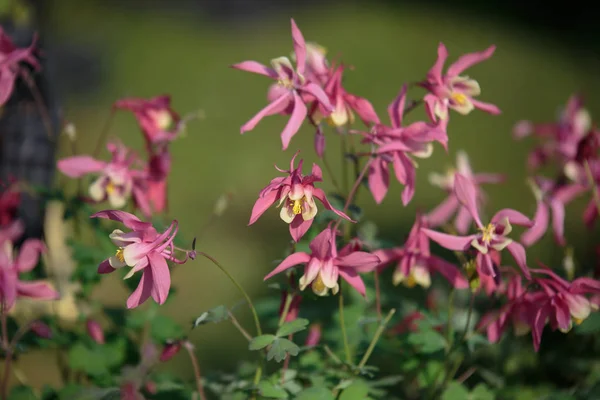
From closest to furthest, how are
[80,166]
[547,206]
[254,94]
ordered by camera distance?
[80,166], [547,206], [254,94]

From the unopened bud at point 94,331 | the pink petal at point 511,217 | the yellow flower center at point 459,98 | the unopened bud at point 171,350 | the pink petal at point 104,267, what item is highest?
the yellow flower center at point 459,98

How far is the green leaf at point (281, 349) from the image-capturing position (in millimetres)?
1083

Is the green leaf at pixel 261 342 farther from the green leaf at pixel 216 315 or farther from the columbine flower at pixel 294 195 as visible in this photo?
the columbine flower at pixel 294 195

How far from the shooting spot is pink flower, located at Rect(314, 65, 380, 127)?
4.13 ft

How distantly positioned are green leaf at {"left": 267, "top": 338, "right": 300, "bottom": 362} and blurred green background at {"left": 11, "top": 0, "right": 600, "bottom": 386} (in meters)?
1.19

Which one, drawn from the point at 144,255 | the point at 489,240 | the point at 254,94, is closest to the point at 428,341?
the point at 489,240

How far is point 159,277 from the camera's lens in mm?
1064

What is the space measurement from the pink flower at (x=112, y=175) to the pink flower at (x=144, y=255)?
0.42 metres

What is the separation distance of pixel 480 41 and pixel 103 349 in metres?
4.31

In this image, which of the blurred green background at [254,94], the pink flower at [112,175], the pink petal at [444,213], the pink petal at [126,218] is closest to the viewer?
the pink petal at [126,218]

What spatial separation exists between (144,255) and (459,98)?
626mm

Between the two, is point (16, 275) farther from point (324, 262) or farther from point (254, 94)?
point (254, 94)

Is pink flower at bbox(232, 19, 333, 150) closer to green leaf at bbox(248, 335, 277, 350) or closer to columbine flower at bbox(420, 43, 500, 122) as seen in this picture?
columbine flower at bbox(420, 43, 500, 122)

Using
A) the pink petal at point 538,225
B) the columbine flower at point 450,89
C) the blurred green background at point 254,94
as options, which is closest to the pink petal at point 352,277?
the columbine flower at point 450,89
